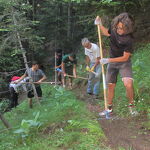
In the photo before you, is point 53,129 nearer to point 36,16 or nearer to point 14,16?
point 14,16

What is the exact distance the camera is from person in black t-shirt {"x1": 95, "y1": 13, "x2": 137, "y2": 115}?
4703 millimetres

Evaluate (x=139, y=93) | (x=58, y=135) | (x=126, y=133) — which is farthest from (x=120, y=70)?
(x=58, y=135)

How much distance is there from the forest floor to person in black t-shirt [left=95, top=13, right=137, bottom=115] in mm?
300

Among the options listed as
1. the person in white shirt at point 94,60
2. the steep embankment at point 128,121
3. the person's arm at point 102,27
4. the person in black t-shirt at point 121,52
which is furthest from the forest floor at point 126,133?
the person in white shirt at point 94,60

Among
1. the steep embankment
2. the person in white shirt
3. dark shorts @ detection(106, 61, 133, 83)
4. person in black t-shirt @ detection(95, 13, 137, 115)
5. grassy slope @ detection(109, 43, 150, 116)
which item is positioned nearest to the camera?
the steep embankment

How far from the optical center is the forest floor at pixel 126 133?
3768 millimetres

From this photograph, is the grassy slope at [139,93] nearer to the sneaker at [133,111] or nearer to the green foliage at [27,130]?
the sneaker at [133,111]

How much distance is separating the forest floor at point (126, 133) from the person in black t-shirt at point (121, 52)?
0.30 metres

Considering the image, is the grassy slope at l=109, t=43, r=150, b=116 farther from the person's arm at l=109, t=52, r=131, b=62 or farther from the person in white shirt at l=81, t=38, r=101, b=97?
the person's arm at l=109, t=52, r=131, b=62

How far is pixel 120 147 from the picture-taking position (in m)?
A: 3.64

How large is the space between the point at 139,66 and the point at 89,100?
A: 81.0 inches

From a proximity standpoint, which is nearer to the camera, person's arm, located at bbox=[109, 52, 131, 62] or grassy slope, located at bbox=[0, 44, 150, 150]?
grassy slope, located at bbox=[0, 44, 150, 150]

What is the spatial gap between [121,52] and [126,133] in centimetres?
172

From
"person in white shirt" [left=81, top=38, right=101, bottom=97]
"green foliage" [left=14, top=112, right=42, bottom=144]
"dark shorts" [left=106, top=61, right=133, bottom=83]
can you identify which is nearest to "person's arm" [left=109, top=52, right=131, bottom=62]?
"dark shorts" [left=106, top=61, right=133, bottom=83]
